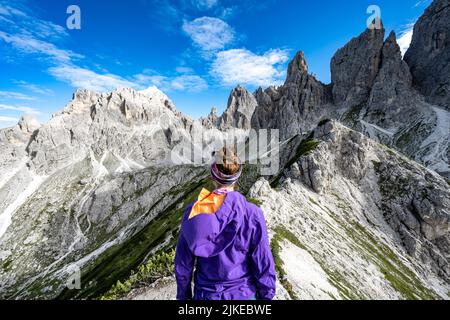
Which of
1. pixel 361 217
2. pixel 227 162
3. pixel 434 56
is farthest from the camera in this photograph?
pixel 434 56

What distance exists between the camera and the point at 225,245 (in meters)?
5.59

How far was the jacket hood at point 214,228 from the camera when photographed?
17.9 feet

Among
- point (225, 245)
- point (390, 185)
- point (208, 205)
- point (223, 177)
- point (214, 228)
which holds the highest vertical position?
point (223, 177)

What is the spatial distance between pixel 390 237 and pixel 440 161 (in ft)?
328

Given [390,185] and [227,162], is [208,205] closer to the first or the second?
[227,162]

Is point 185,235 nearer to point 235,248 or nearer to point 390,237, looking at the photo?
point 235,248

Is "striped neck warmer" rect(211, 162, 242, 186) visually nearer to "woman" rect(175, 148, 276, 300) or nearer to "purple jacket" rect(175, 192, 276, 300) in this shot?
"woman" rect(175, 148, 276, 300)

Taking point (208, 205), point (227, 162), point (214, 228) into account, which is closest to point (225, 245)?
point (214, 228)

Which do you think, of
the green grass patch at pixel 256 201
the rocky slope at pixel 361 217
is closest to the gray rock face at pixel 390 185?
the rocky slope at pixel 361 217

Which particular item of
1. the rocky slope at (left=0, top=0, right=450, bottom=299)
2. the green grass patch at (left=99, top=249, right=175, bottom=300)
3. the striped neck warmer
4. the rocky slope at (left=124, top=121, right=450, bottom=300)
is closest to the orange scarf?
the striped neck warmer

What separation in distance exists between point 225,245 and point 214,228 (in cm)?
48

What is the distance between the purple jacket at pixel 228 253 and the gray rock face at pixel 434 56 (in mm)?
213782

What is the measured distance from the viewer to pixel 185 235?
562cm

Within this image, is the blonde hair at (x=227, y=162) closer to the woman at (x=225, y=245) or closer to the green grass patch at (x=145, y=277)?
the woman at (x=225, y=245)
